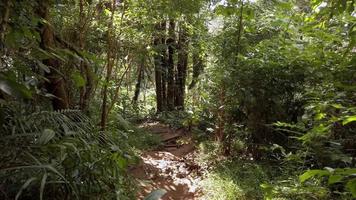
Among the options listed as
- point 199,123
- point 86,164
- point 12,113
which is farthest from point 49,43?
point 199,123

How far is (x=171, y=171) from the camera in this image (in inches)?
203

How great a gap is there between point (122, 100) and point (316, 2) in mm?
7249

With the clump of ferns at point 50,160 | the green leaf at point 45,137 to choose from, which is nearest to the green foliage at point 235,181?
the clump of ferns at point 50,160

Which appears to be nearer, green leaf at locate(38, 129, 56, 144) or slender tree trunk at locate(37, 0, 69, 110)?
green leaf at locate(38, 129, 56, 144)

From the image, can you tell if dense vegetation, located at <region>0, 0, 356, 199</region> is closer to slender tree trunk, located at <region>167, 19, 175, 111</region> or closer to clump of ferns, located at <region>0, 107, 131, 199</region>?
clump of ferns, located at <region>0, 107, 131, 199</region>

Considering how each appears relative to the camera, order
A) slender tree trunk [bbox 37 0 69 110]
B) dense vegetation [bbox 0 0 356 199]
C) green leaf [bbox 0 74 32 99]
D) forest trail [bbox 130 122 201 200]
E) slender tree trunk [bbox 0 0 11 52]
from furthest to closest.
Answer: forest trail [bbox 130 122 201 200]
slender tree trunk [bbox 37 0 69 110]
dense vegetation [bbox 0 0 356 199]
slender tree trunk [bbox 0 0 11 52]
green leaf [bbox 0 74 32 99]

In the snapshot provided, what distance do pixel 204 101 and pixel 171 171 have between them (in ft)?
4.52

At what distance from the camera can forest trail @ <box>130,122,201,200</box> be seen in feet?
14.4

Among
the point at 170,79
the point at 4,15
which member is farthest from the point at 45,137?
the point at 170,79

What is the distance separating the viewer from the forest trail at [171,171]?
4.38 m

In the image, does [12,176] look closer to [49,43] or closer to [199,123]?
[49,43]

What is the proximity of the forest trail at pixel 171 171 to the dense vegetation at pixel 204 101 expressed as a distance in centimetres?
24

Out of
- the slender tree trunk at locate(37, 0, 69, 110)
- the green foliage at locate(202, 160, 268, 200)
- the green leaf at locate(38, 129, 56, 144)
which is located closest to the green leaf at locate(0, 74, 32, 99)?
the green leaf at locate(38, 129, 56, 144)

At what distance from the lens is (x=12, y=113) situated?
Result: 1.89 metres
